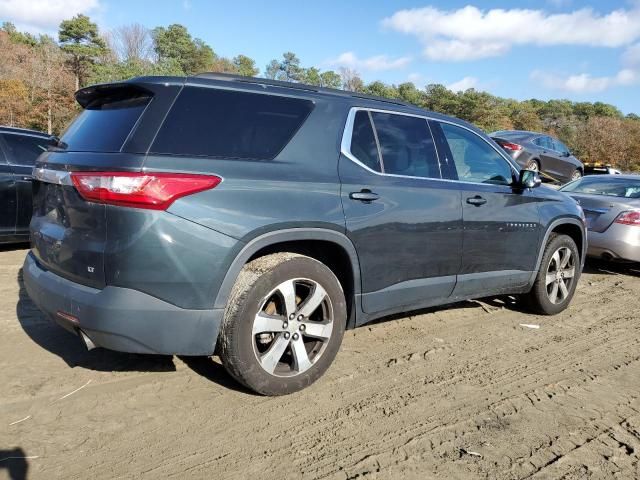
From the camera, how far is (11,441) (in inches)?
107

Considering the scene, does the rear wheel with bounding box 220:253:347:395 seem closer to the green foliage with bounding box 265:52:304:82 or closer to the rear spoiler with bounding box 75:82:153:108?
the rear spoiler with bounding box 75:82:153:108

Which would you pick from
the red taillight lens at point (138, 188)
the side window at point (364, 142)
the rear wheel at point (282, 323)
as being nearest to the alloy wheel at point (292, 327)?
the rear wheel at point (282, 323)

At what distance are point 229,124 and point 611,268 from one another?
22.8 ft

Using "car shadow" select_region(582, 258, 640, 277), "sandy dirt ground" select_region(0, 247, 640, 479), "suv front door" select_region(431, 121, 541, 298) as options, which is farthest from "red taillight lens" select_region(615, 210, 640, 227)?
"sandy dirt ground" select_region(0, 247, 640, 479)

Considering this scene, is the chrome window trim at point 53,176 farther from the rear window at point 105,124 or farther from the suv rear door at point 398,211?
the suv rear door at point 398,211

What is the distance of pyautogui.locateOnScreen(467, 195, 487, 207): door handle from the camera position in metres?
4.26

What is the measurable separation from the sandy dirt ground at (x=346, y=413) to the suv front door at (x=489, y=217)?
60 cm

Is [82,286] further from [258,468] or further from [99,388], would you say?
[258,468]

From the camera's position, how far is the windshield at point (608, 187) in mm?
7461

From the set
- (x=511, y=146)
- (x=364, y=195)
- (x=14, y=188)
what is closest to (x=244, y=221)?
(x=364, y=195)

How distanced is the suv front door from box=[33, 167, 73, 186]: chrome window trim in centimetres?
271

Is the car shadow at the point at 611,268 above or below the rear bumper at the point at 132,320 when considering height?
below

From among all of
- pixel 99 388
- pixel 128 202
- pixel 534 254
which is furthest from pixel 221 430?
pixel 534 254

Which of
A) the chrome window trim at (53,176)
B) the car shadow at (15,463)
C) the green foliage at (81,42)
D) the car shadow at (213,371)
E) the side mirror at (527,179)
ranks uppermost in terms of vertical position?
the green foliage at (81,42)
